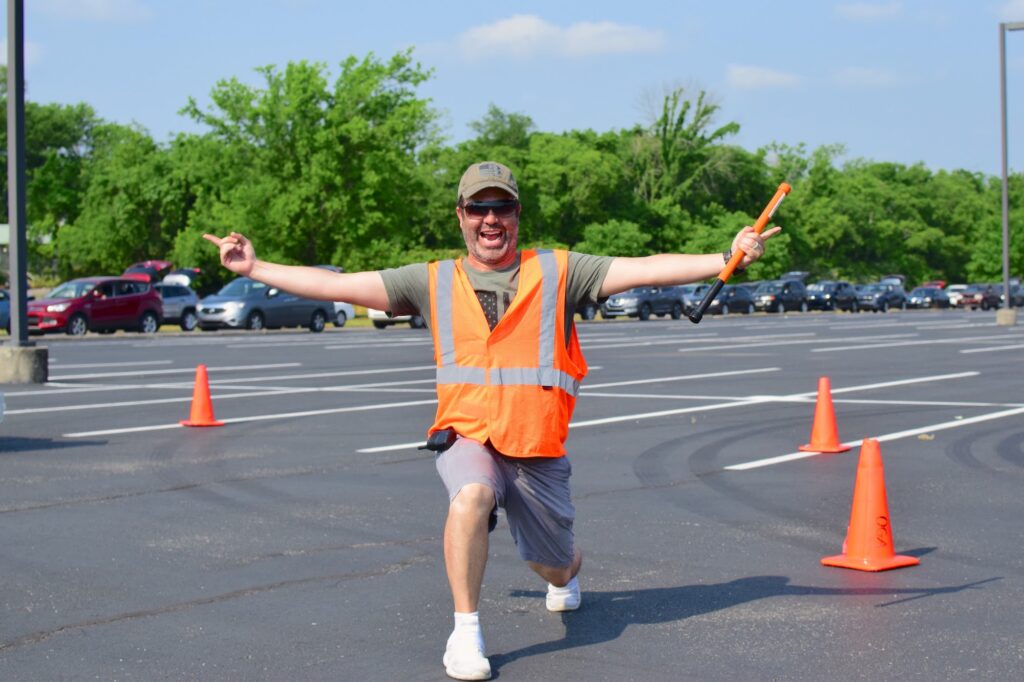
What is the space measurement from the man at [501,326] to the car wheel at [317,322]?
3840cm

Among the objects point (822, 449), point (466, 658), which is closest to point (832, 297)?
point (822, 449)

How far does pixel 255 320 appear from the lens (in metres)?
43.4

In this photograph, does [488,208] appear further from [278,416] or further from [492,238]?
[278,416]

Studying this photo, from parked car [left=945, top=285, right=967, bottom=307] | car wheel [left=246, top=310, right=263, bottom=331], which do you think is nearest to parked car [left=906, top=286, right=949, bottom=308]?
parked car [left=945, top=285, right=967, bottom=307]

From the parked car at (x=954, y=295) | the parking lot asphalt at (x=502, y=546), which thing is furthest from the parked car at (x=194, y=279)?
the parking lot asphalt at (x=502, y=546)

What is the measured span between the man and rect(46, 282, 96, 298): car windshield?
36430 millimetres

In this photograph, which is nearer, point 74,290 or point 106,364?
point 106,364

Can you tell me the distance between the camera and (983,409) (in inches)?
616

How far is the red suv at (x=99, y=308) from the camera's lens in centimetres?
3925

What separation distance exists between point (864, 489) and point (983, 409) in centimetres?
911

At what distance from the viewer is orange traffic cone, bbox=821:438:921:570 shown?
7047 mm

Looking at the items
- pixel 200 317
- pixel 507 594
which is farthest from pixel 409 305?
pixel 200 317

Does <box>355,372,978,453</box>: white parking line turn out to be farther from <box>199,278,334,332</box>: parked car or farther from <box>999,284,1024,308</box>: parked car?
<box>999,284,1024,308</box>: parked car

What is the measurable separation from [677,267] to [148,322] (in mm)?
38278
